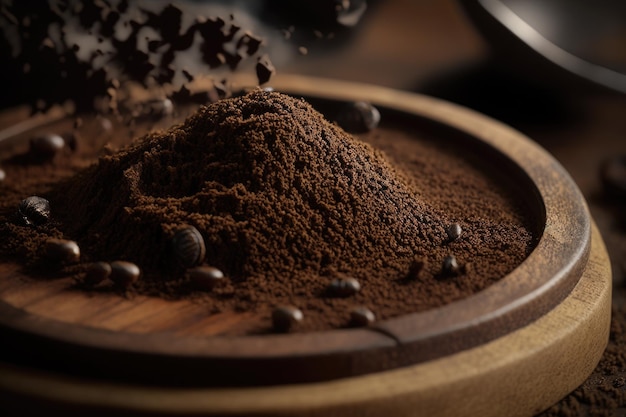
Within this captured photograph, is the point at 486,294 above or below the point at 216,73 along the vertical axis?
below

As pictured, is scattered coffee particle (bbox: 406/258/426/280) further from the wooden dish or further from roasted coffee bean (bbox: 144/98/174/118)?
roasted coffee bean (bbox: 144/98/174/118)

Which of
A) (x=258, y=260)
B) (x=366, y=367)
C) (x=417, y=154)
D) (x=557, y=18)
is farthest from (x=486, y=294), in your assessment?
(x=557, y=18)

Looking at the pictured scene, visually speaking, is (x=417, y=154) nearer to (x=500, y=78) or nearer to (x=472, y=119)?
(x=472, y=119)

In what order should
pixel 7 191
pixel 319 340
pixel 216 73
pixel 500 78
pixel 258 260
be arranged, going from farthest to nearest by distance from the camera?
1. pixel 500 78
2. pixel 216 73
3. pixel 7 191
4. pixel 258 260
5. pixel 319 340

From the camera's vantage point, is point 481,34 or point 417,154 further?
point 481,34

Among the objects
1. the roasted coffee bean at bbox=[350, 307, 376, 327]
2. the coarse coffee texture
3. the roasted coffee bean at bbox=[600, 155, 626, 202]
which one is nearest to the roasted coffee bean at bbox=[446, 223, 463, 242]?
the coarse coffee texture

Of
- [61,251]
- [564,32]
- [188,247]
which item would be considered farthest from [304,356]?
[564,32]

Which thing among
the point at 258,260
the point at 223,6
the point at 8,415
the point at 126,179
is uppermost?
the point at 223,6
